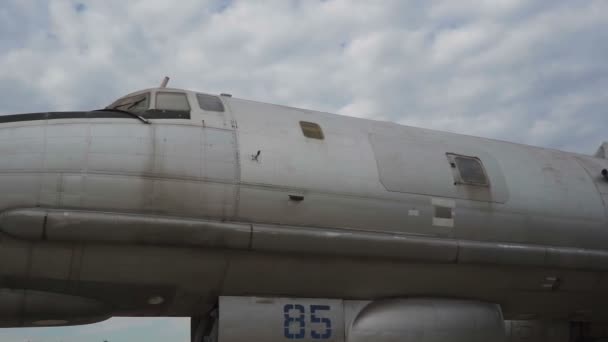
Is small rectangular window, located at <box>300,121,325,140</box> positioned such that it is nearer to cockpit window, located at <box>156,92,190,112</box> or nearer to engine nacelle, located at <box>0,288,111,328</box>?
cockpit window, located at <box>156,92,190,112</box>

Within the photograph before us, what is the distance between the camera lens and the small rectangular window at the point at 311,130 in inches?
327

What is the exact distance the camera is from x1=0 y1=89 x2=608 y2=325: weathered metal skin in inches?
266

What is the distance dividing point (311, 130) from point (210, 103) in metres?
1.40

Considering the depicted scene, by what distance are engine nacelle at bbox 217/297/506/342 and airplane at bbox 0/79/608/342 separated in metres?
0.02

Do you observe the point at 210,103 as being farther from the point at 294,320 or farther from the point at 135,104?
the point at 294,320

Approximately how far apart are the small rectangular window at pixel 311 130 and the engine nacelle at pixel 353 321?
214cm

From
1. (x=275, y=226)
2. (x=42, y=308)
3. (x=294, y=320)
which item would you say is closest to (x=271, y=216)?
(x=275, y=226)

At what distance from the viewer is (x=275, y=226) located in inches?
289

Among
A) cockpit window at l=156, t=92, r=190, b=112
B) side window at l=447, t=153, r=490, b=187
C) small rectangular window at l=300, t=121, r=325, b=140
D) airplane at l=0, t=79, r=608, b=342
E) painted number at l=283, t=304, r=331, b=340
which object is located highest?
cockpit window at l=156, t=92, r=190, b=112

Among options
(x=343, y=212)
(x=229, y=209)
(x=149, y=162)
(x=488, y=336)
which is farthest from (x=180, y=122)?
(x=488, y=336)

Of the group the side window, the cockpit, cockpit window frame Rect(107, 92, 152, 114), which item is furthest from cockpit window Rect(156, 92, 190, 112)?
the side window

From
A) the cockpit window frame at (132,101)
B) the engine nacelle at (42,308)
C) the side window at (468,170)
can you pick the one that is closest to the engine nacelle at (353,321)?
the engine nacelle at (42,308)

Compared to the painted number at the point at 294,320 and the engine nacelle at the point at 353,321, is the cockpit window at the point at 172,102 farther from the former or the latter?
the painted number at the point at 294,320

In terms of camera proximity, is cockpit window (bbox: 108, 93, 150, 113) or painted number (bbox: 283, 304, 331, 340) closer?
painted number (bbox: 283, 304, 331, 340)
